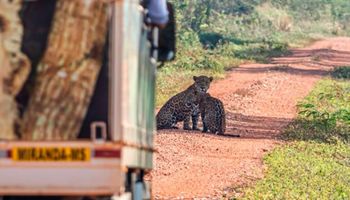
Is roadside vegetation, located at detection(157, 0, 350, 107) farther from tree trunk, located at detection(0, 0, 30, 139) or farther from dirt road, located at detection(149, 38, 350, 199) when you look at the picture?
tree trunk, located at detection(0, 0, 30, 139)

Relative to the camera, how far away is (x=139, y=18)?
21.9 ft

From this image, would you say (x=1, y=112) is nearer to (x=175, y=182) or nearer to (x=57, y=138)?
(x=57, y=138)

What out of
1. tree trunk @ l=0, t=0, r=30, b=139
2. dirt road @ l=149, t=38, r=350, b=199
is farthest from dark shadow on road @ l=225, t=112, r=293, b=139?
tree trunk @ l=0, t=0, r=30, b=139

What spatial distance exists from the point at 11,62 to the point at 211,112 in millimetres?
10225

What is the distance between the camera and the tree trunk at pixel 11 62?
6285mm

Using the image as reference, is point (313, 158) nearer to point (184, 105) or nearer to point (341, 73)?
point (184, 105)

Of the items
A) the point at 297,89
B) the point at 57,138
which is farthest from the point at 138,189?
the point at 297,89

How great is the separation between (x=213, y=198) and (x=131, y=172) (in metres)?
4.38

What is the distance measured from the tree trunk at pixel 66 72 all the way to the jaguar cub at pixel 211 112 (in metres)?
10.0

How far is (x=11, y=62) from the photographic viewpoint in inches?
249

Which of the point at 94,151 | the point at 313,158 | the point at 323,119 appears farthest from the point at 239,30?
the point at 94,151

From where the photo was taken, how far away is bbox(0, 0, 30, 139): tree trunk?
20.6ft

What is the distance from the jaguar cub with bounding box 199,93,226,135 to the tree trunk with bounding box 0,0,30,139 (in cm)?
1013

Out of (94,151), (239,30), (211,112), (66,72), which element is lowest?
(211,112)
